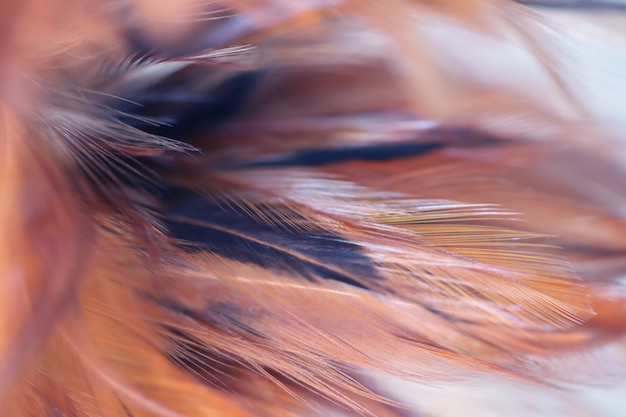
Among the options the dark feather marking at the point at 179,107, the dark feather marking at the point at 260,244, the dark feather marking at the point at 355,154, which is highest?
the dark feather marking at the point at 179,107

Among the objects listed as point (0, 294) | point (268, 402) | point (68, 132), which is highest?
point (68, 132)

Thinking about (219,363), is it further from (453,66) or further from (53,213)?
(453,66)

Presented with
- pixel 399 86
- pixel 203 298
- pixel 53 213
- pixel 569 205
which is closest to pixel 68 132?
pixel 53 213

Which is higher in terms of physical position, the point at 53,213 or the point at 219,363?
the point at 53,213

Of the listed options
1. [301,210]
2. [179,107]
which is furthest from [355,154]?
[179,107]

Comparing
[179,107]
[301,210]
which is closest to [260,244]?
[301,210]

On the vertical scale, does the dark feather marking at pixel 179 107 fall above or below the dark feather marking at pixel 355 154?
above

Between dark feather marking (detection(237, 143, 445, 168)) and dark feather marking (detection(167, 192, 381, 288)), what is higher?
dark feather marking (detection(237, 143, 445, 168))

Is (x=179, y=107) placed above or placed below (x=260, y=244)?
above

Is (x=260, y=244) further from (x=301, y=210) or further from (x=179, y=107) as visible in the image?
(x=179, y=107)

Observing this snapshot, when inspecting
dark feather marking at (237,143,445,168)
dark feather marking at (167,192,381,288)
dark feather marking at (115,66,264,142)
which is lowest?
dark feather marking at (167,192,381,288)

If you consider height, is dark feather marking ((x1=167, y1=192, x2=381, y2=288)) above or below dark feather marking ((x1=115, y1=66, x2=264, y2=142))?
below
